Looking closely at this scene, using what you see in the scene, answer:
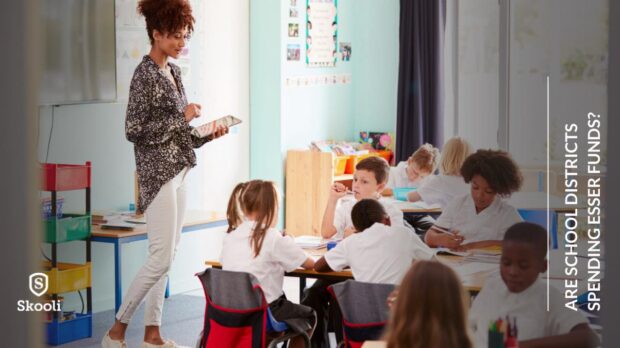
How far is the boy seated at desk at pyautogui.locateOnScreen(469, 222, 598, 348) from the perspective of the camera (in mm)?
1251

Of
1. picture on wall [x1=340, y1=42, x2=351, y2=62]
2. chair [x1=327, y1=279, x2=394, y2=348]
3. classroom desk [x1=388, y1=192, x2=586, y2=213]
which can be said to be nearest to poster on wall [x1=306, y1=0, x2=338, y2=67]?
picture on wall [x1=340, y1=42, x2=351, y2=62]

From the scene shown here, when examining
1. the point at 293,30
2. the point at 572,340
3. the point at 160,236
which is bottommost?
the point at 160,236

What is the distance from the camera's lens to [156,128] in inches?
132

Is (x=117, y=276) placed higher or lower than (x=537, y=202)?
lower

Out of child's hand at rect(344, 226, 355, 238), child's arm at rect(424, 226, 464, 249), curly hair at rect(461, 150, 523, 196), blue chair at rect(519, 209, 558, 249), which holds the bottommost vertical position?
child's hand at rect(344, 226, 355, 238)

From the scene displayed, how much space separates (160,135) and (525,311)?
90.6 inches

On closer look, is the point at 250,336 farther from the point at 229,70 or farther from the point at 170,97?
the point at 229,70

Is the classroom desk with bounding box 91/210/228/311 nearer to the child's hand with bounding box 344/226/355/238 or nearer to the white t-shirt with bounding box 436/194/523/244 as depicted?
the child's hand with bounding box 344/226/355/238

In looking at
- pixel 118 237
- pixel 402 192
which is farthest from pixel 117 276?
pixel 402 192

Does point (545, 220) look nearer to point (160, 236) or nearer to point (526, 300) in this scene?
point (526, 300)

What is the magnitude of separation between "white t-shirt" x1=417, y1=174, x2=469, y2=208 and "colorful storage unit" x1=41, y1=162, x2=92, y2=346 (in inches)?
92.9

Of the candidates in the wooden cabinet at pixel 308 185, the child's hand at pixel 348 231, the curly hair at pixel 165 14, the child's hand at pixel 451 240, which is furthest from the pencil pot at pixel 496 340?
the wooden cabinet at pixel 308 185

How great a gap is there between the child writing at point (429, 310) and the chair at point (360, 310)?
0.64 m

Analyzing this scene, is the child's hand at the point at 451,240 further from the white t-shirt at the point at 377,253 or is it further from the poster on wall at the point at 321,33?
the poster on wall at the point at 321,33
